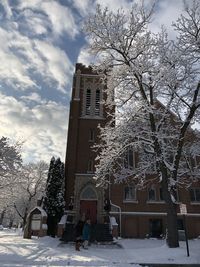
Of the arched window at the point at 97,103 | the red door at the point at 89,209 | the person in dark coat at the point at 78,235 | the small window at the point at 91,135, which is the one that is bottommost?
the person in dark coat at the point at 78,235

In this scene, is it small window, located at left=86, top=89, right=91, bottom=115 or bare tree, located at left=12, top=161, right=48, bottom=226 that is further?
bare tree, located at left=12, top=161, right=48, bottom=226

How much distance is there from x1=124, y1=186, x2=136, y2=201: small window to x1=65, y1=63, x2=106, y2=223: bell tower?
2481mm

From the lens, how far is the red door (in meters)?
27.2

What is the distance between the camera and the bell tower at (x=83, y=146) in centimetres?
2747

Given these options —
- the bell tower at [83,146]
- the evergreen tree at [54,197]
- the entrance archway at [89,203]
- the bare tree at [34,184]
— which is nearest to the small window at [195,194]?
the bell tower at [83,146]

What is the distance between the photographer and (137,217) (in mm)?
27672

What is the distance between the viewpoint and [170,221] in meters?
16.0

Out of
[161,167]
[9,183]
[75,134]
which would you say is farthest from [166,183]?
[9,183]

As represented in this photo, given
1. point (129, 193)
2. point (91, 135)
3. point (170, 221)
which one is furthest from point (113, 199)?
point (170, 221)

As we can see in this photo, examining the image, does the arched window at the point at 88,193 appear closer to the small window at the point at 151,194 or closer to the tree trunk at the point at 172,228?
the small window at the point at 151,194

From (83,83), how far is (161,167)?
62.7ft

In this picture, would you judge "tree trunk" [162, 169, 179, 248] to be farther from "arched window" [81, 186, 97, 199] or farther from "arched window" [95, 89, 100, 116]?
"arched window" [95, 89, 100, 116]

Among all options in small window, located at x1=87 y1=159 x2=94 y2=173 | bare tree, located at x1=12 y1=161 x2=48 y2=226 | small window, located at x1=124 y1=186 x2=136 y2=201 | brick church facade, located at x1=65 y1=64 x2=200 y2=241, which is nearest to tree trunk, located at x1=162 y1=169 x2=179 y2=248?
brick church facade, located at x1=65 y1=64 x2=200 y2=241

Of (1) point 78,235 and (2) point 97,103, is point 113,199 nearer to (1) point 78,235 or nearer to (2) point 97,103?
(2) point 97,103
